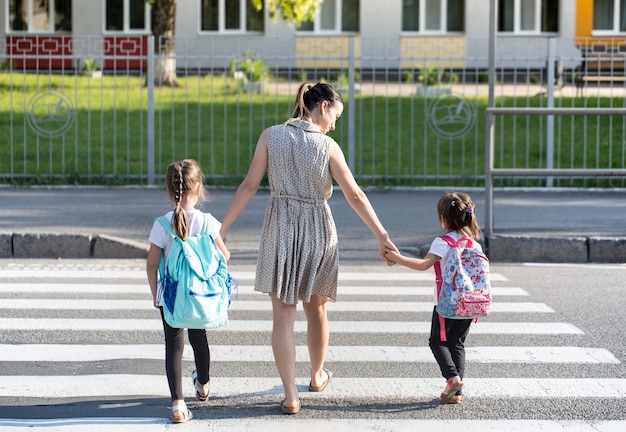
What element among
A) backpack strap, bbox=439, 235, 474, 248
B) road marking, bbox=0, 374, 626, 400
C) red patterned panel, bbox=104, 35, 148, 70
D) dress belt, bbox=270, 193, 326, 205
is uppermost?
red patterned panel, bbox=104, 35, 148, 70

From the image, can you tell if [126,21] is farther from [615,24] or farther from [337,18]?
[615,24]

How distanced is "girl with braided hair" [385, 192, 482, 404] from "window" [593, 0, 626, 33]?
2800 centimetres

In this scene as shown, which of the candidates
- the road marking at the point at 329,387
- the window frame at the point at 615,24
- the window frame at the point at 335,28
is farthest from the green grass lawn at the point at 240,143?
the window frame at the point at 615,24

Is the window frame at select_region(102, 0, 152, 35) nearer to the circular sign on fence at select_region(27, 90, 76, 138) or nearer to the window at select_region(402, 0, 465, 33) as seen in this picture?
the window at select_region(402, 0, 465, 33)

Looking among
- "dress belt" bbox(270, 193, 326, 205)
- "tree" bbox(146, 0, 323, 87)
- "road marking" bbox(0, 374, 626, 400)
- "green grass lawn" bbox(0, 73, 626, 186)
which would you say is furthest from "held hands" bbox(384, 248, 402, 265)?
"tree" bbox(146, 0, 323, 87)

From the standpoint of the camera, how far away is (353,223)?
12.5 metres

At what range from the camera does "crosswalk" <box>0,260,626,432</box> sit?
18.1 feet

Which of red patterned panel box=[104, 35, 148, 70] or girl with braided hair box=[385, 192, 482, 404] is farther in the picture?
red patterned panel box=[104, 35, 148, 70]

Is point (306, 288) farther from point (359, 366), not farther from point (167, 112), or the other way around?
point (167, 112)

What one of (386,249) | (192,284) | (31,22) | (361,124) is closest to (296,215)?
(386,249)

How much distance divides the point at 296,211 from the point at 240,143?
39.7 ft

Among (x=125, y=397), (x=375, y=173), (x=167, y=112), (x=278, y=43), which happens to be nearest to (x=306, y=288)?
(x=125, y=397)

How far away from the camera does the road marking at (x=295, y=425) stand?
5.32 meters

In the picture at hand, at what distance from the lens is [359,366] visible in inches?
260
